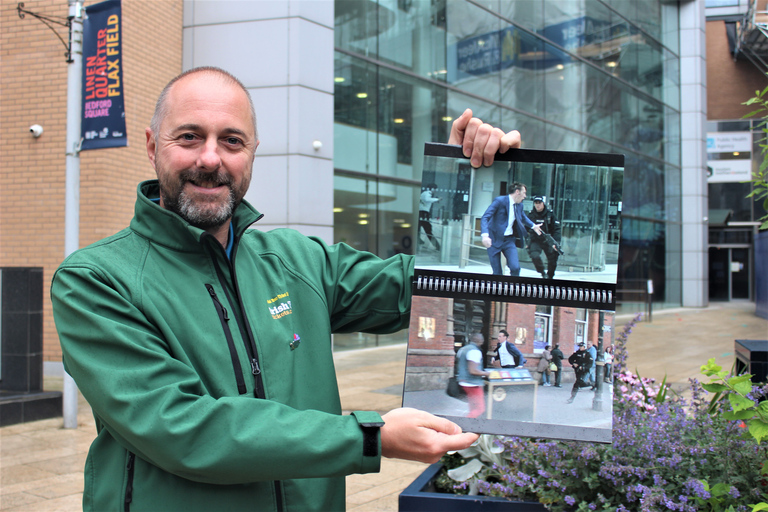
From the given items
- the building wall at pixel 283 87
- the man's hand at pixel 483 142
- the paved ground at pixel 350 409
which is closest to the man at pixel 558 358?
the man's hand at pixel 483 142

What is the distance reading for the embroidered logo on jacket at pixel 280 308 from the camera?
1.71 meters

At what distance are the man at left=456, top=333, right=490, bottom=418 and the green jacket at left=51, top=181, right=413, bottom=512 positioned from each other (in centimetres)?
38

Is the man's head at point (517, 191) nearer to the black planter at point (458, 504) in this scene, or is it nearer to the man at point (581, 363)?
the man at point (581, 363)

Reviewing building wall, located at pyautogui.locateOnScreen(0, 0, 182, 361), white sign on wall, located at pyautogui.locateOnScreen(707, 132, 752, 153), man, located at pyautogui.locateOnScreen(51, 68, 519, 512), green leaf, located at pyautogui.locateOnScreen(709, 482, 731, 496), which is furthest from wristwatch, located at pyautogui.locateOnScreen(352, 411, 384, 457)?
white sign on wall, located at pyautogui.locateOnScreen(707, 132, 752, 153)

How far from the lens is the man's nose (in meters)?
1.58

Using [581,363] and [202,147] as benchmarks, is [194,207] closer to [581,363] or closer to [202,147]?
[202,147]

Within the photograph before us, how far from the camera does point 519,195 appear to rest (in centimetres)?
176

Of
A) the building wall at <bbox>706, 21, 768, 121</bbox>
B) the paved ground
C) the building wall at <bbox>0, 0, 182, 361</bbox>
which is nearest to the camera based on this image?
the paved ground

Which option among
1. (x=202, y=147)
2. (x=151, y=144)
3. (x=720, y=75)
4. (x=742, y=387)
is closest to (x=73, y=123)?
(x=151, y=144)

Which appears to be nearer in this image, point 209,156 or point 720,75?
point 209,156

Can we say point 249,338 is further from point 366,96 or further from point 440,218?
point 366,96

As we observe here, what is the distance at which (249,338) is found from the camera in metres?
1.60

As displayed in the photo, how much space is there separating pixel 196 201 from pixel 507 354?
924mm

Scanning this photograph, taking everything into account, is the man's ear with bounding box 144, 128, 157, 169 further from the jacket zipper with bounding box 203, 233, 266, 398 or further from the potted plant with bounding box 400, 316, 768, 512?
the potted plant with bounding box 400, 316, 768, 512
